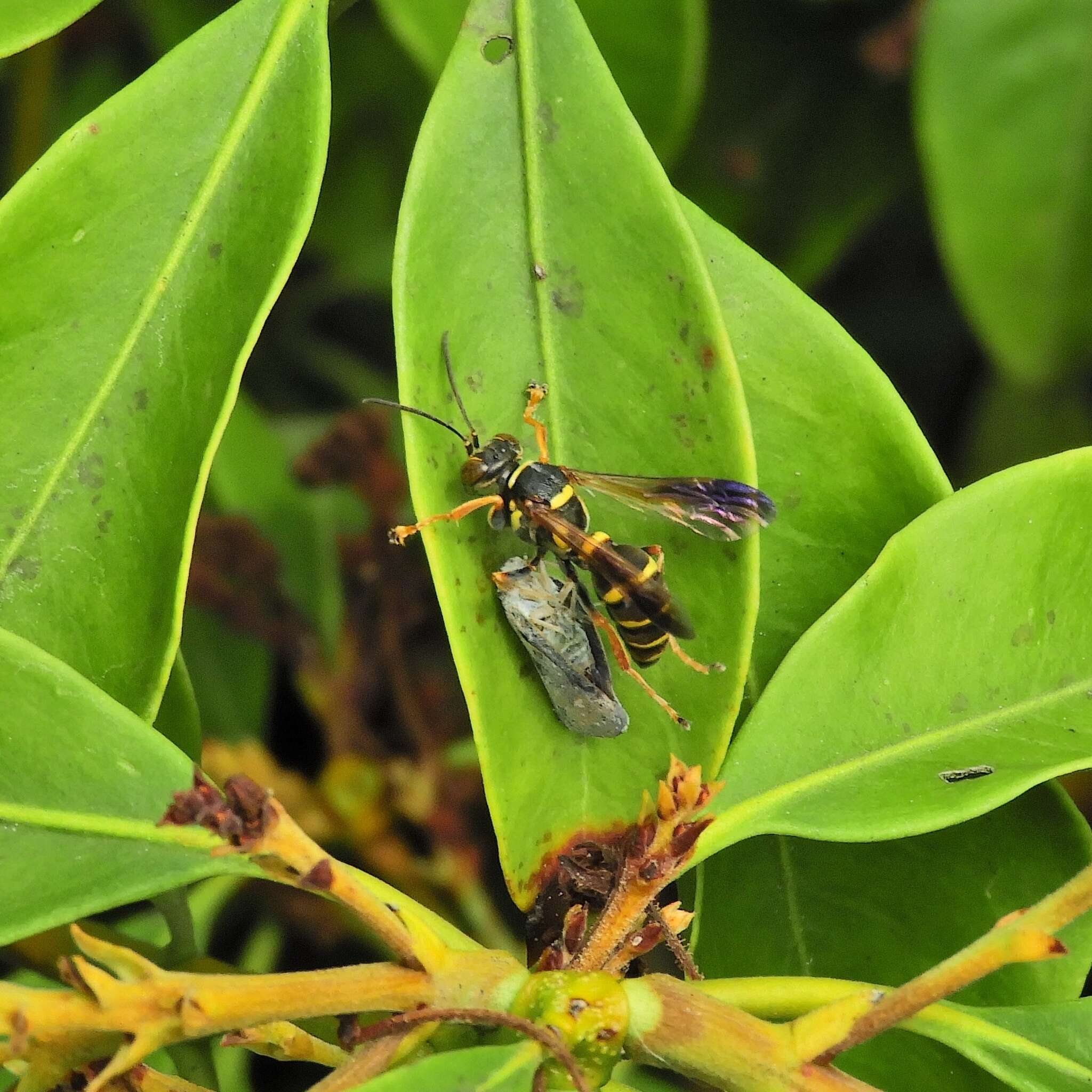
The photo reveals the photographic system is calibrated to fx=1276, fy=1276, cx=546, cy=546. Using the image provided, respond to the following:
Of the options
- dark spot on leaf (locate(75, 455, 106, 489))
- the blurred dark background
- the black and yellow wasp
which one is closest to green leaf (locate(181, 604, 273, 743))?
the blurred dark background

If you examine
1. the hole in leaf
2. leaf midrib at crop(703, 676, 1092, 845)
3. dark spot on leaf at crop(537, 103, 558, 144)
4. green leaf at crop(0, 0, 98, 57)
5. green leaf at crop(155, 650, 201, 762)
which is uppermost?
green leaf at crop(0, 0, 98, 57)

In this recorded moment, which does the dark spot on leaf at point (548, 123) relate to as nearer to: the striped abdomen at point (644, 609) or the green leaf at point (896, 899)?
the striped abdomen at point (644, 609)

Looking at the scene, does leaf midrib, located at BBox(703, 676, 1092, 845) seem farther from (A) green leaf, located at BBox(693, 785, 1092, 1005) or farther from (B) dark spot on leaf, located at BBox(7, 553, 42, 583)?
(B) dark spot on leaf, located at BBox(7, 553, 42, 583)

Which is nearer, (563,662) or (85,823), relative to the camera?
(85,823)

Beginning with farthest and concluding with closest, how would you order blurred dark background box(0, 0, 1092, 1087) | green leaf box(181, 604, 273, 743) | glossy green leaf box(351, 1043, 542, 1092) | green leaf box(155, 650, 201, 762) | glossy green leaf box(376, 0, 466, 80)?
green leaf box(181, 604, 273, 743) → blurred dark background box(0, 0, 1092, 1087) → glossy green leaf box(376, 0, 466, 80) → green leaf box(155, 650, 201, 762) → glossy green leaf box(351, 1043, 542, 1092)

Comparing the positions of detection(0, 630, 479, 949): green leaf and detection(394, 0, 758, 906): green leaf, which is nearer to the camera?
detection(0, 630, 479, 949): green leaf

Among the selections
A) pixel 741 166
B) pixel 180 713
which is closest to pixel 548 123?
pixel 180 713

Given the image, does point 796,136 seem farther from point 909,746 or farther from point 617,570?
point 909,746
